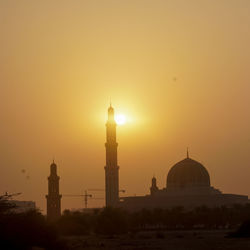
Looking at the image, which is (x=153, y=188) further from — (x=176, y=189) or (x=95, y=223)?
(x=95, y=223)

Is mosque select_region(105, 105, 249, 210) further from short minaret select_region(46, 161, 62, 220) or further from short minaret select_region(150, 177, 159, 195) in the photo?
short minaret select_region(46, 161, 62, 220)

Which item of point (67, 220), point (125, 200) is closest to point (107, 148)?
point (125, 200)

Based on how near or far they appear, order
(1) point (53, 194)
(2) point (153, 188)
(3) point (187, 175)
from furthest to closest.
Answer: (2) point (153, 188) → (3) point (187, 175) → (1) point (53, 194)

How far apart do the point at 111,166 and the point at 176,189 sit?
10628 mm

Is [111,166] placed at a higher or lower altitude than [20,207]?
higher

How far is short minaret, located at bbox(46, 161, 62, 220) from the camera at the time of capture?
11112cm

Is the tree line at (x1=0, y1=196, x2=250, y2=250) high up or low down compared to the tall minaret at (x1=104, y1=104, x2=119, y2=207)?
down

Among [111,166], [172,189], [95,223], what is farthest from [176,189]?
[95,223]

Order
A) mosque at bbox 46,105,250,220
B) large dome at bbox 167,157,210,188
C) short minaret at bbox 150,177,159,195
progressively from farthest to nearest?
short minaret at bbox 150,177,159,195
large dome at bbox 167,157,210,188
mosque at bbox 46,105,250,220

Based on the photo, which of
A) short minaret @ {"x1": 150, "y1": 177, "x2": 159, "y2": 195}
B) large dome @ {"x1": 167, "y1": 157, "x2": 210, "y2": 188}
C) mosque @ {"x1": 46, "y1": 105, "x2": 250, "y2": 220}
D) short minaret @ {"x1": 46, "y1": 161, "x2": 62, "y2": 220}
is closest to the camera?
short minaret @ {"x1": 46, "y1": 161, "x2": 62, "y2": 220}

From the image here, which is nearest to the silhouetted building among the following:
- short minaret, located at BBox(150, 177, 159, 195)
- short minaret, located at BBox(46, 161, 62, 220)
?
short minaret, located at BBox(46, 161, 62, 220)

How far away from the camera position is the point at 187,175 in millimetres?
120250

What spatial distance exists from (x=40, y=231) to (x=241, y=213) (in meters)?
56.7

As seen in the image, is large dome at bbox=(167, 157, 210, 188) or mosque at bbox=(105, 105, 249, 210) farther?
large dome at bbox=(167, 157, 210, 188)
